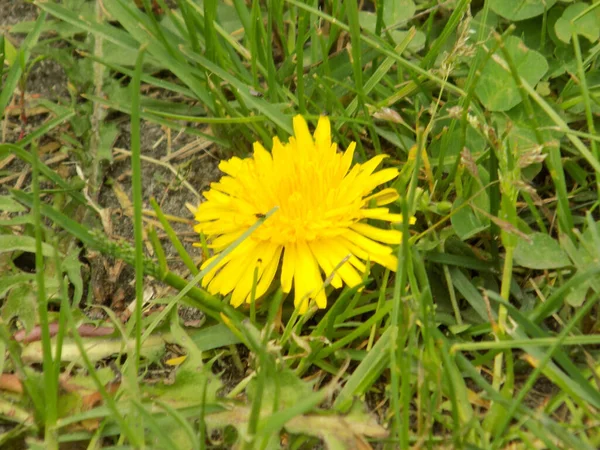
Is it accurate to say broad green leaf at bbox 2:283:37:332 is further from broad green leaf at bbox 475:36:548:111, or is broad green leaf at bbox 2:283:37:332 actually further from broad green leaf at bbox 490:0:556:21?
broad green leaf at bbox 490:0:556:21

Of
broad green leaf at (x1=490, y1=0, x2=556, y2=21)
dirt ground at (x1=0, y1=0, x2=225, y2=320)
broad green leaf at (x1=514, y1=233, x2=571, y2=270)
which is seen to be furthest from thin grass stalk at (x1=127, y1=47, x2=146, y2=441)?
broad green leaf at (x1=490, y1=0, x2=556, y2=21)

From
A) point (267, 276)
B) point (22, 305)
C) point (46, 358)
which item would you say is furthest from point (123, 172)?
point (46, 358)

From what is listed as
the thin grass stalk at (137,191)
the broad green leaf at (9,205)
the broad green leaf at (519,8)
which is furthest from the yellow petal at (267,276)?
the broad green leaf at (519,8)

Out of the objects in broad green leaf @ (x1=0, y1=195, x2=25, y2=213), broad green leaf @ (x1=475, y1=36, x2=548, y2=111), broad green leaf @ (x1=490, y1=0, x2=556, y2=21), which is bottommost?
broad green leaf @ (x1=475, y1=36, x2=548, y2=111)

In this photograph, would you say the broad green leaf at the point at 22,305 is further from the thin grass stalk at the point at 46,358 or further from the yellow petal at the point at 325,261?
the yellow petal at the point at 325,261

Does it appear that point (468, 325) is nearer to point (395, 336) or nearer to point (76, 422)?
point (395, 336)

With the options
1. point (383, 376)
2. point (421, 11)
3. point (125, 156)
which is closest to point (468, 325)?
point (383, 376)

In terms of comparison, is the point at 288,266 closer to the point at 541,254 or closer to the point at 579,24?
the point at 541,254
